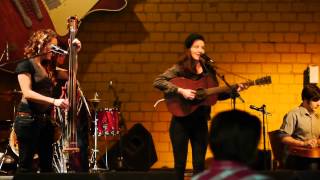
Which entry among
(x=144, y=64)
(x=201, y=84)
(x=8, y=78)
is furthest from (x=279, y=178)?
(x=8, y=78)

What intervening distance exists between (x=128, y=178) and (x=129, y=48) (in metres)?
4.36

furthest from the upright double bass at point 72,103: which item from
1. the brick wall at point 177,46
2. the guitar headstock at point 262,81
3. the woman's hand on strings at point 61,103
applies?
the brick wall at point 177,46

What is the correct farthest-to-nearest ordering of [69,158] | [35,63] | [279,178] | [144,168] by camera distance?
[144,168] < [69,158] < [35,63] < [279,178]

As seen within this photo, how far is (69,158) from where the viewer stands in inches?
273

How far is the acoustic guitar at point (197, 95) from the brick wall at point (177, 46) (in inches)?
93.3

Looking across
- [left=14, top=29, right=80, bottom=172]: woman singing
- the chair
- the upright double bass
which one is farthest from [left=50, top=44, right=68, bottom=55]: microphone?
the chair

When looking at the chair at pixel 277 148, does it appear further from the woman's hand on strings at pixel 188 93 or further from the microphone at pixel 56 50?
the microphone at pixel 56 50

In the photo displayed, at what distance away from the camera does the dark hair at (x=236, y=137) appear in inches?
110

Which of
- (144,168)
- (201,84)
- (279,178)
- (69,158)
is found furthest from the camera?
(144,168)

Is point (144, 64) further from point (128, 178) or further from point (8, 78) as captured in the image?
point (128, 178)

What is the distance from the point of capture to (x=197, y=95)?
6.15 metres

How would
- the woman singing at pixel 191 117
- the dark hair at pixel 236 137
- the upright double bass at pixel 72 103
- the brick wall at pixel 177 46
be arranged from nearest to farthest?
the dark hair at pixel 236 137 < the upright double bass at pixel 72 103 < the woman singing at pixel 191 117 < the brick wall at pixel 177 46

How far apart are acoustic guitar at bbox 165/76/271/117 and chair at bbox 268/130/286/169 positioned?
65.2 inches

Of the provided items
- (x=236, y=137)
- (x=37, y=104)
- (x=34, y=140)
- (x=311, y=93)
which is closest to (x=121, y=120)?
(x=311, y=93)
